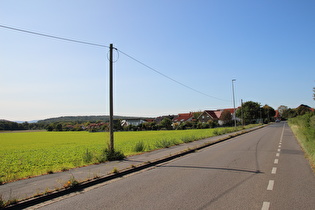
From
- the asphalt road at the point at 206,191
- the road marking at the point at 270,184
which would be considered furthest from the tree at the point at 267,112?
the road marking at the point at 270,184

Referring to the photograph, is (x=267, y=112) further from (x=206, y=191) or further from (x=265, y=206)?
(x=265, y=206)

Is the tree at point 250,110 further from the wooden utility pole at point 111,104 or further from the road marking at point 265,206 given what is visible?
the road marking at point 265,206

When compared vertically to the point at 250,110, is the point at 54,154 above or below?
below

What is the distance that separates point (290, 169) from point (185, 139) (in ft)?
41.0

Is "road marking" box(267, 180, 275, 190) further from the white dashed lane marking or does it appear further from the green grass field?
the green grass field

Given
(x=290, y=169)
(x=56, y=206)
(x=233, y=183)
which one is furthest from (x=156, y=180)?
(x=290, y=169)

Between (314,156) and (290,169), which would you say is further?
(314,156)

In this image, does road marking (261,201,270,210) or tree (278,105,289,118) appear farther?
tree (278,105,289,118)

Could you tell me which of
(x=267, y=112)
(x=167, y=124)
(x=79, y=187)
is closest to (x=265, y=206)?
(x=79, y=187)

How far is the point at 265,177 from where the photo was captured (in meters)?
6.94

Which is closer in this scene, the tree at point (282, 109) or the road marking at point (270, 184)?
the road marking at point (270, 184)

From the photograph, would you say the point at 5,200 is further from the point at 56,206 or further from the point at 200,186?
the point at 200,186

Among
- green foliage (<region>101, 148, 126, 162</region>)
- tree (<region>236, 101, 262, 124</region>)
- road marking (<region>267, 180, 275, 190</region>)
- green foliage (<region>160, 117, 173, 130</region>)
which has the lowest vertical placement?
road marking (<region>267, 180, 275, 190</region>)

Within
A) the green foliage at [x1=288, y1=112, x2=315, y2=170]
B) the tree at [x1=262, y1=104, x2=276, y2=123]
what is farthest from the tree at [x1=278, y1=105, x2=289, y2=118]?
the green foliage at [x1=288, y1=112, x2=315, y2=170]
